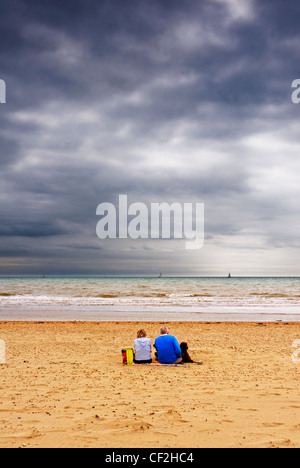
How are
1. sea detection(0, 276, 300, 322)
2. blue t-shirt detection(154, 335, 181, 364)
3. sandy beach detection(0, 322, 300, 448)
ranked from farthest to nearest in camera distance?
sea detection(0, 276, 300, 322) → blue t-shirt detection(154, 335, 181, 364) → sandy beach detection(0, 322, 300, 448)

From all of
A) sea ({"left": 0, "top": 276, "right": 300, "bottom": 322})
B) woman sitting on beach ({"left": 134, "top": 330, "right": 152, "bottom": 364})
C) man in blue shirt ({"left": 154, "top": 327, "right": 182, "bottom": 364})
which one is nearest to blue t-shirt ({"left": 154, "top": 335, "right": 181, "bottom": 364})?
man in blue shirt ({"left": 154, "top": 327, "right": 182, "bottom": 364})

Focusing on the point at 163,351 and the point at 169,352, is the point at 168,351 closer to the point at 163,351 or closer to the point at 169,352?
the point at 169,352

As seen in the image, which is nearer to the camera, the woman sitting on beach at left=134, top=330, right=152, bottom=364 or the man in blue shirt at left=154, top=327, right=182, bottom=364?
the man in blue shirt at left=154, top=327, right=182, bottom=364

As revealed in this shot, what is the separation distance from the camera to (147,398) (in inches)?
290

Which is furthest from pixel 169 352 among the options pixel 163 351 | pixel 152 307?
pixel 152 307

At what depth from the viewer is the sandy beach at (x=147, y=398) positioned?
214 inches

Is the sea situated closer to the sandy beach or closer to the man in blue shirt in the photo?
the sandy beach

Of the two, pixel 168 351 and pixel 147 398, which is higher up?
pixel 168 351

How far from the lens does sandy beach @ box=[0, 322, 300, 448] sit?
545cm

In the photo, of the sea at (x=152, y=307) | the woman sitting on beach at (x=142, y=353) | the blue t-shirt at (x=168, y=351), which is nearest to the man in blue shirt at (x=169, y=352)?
the blue t-shirt at (x=168, y=351)

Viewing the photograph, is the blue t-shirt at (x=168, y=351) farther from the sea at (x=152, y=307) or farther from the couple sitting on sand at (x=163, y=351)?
the sea at (x=152, y=307)
